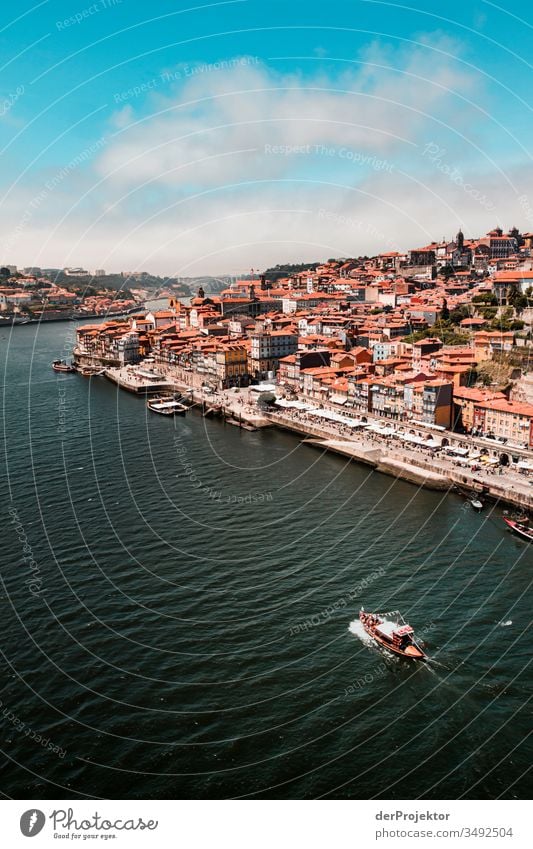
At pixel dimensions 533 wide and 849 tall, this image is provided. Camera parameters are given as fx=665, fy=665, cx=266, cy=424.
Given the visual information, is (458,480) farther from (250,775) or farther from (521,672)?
(250,775)

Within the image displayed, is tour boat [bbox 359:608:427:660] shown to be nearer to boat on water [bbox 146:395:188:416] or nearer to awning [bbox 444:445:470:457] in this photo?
awning [bbox 444:445:470:457]

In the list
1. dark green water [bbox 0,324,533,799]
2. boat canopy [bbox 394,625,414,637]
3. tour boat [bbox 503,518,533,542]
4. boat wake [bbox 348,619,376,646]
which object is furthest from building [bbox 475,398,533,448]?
boat canopy [bbox 394,625,414,637]

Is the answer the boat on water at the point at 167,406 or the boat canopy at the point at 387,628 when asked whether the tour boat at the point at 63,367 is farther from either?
the boat canopy at the point at 387,628

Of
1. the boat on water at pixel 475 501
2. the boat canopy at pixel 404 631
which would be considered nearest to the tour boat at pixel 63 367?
the boat on water at pixel 475 501

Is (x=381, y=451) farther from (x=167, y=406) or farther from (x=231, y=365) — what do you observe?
(x=231, y=365)

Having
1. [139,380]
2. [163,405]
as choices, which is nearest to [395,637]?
[163,405]
